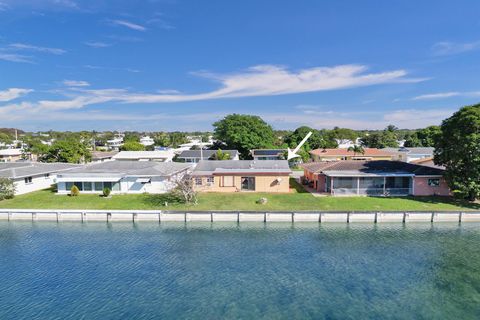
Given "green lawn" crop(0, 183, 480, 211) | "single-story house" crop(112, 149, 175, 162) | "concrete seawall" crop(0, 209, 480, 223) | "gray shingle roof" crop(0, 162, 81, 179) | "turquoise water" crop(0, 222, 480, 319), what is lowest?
"turquoise water" crop(0, 222, 480, 319)

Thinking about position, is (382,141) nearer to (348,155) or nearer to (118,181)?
(348,155)

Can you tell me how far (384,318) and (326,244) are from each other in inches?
370

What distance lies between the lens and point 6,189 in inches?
1455

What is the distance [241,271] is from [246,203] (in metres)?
14.3

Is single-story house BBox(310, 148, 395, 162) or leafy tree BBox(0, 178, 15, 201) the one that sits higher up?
single-story house BBox(310, 148, 395, 162)

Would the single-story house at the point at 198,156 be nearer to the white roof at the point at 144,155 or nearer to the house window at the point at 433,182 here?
the white roof at the point at 144,155

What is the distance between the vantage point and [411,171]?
37281 millimetres

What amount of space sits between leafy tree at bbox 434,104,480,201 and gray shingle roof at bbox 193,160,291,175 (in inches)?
695

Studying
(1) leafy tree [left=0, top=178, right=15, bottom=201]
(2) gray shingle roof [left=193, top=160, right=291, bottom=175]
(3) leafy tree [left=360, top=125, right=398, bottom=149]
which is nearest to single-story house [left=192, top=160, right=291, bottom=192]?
(2) gray shingle roof [left=193, top=160, right=291, bottom=175]

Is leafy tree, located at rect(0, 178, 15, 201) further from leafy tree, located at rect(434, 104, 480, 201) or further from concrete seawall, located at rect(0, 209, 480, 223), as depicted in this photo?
leafy tree, located at rect(434, 104, 480, 201)

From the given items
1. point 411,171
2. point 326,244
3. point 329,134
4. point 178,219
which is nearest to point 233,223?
point 178,219

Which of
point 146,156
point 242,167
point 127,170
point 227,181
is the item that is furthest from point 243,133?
point 127,170

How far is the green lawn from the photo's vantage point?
1264 inches

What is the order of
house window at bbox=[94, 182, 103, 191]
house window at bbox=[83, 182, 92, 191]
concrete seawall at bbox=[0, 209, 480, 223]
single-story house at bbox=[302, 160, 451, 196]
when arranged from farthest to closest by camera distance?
house window at bbox=[83, 182, 92, 191] → house window at bbox=[94, 182, 103, 191] → single-story house at bbox=[302, 160, 451, 196] → concrete seawall at bbox=[0, 209, 480, 223]
